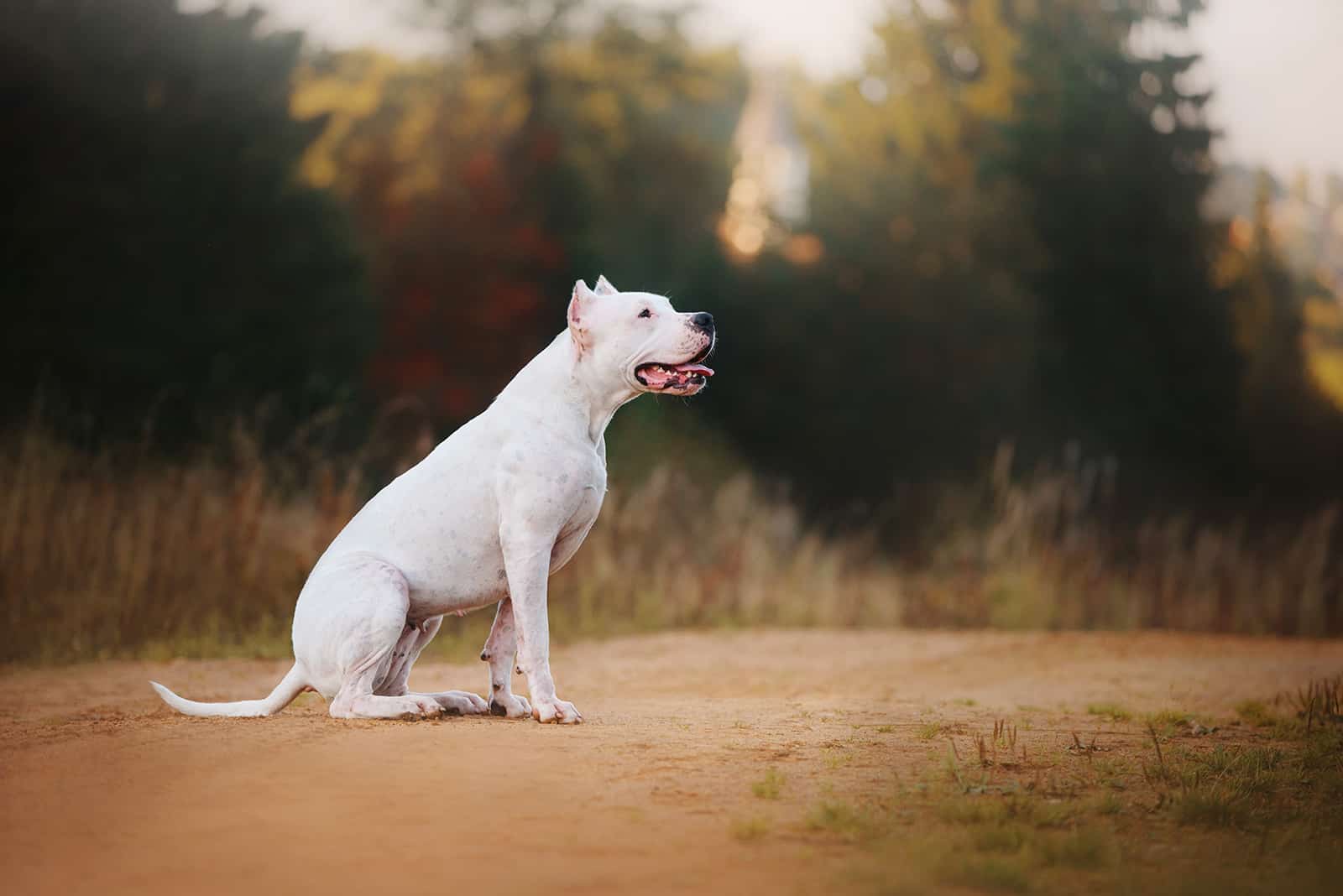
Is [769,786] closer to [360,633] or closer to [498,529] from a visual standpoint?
[498,529]

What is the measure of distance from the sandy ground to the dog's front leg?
0.62 feet

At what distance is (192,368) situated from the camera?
20.3m

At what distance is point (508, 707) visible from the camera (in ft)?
22.4

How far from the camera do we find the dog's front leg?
21.2 ft

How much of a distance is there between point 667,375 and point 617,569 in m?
8.06

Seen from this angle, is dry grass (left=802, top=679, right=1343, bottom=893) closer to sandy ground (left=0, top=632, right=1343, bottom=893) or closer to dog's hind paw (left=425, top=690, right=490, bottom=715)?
sandy ground (left=0, top=632, right=1343, bottom=893)

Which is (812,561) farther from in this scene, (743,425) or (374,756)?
(374,756)

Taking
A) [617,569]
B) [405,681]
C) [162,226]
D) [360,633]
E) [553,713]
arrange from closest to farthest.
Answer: [360,633] → [553,713] → [405,681] → [617,569] → [162,226]

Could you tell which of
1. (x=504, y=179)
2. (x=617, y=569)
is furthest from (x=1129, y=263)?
(x=617, y=569)

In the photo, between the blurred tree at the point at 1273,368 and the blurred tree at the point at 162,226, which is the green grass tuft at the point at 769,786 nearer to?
the blurred tree at the point at 162,226

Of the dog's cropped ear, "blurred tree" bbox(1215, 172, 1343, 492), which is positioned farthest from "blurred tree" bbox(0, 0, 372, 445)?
"blurred tree" bbox(1215, 172, 1343, 492)

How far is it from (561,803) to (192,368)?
16.6 m

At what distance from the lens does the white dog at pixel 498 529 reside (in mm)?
6484

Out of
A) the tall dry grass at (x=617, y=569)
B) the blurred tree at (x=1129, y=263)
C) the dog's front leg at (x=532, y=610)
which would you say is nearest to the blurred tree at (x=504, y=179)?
the blurred tree at (x=1129, y=263)
